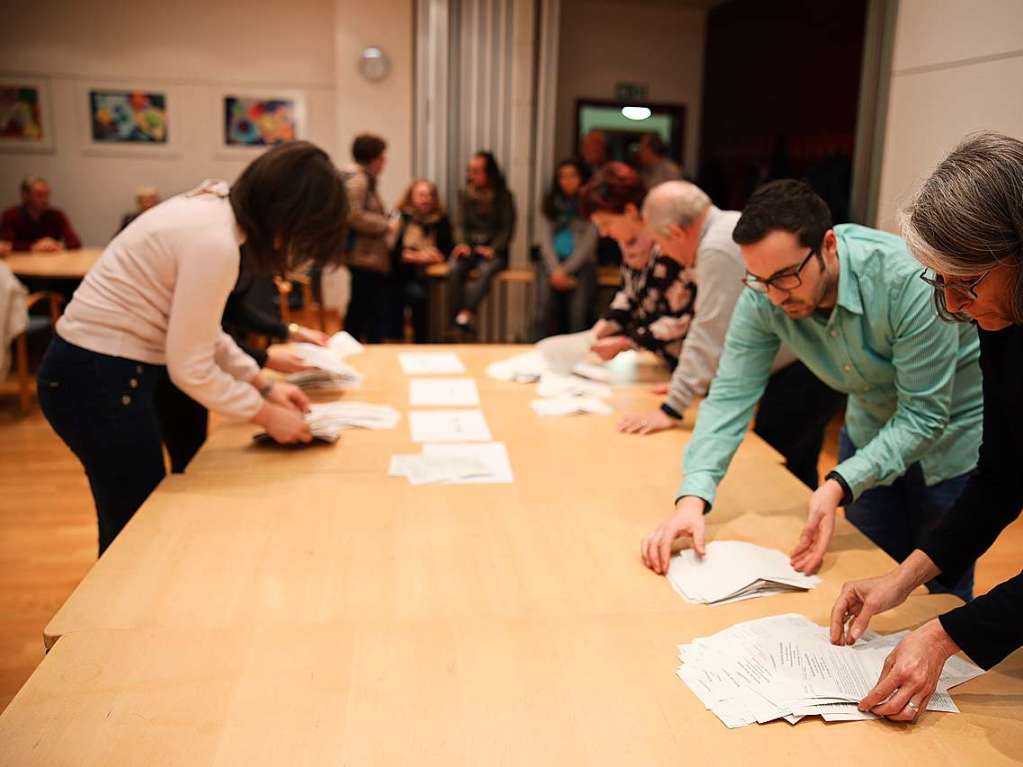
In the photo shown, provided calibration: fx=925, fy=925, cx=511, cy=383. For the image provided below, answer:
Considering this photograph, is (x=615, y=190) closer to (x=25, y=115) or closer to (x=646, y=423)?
(x=646, y=423)

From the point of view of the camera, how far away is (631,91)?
9.12 m

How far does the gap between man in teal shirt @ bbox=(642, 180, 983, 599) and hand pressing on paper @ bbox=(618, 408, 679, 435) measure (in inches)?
24.2

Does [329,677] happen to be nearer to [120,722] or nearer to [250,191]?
[120,722]

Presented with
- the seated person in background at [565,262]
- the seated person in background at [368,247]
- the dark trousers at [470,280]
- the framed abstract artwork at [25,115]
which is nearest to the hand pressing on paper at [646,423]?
the seated person in background at [368,247]

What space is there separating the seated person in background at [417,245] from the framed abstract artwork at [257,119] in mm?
2387

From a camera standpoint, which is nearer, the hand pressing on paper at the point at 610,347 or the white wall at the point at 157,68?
the hand pressing on paper at the point at 610,347

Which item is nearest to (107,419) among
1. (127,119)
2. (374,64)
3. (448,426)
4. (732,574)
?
(448,426)

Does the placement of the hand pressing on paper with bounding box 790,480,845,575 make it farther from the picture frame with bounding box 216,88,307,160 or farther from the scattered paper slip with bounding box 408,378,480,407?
the picture frame with bounding box 216,88,307,160

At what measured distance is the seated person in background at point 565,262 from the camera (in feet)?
23.5

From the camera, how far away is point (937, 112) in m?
4.16

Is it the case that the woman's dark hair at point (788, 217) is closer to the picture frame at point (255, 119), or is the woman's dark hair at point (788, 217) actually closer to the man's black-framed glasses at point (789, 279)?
the man's black-framed glasses at point (789, 279)

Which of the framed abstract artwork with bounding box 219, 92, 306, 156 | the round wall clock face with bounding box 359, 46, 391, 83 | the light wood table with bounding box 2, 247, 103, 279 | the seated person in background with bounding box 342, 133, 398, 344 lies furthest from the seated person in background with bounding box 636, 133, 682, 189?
the light wood table with bounding box 2, 247, 103, 279

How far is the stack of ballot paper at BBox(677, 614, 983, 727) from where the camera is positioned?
134 centimetres

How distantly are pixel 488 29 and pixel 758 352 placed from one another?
611 centimetres
